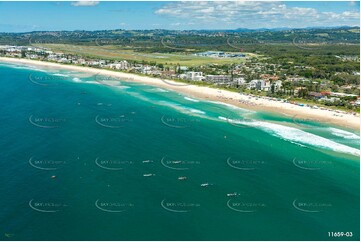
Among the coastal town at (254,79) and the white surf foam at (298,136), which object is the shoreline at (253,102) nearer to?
the coastal town at (254,79)

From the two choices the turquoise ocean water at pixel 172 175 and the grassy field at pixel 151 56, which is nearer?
the turquoise ocean water at pixel 172 175

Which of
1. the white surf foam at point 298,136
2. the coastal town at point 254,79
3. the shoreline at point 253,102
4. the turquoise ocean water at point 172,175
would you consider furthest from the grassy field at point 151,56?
the white surf foam at point 298,136

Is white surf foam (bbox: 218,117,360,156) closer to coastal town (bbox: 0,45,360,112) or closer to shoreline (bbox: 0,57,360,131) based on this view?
shoreline (bbox: 0,57,360,131)

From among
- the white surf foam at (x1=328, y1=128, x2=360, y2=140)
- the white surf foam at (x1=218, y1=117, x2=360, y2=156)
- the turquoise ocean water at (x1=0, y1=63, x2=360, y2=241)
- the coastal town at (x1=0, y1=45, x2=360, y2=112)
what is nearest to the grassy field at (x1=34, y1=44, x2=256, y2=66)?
the coastal town at (x1=0, y1=45, x2=360, y2=112)

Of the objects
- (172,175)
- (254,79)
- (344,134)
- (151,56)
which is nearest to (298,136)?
(344,134)

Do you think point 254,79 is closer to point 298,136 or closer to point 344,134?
point 344,134

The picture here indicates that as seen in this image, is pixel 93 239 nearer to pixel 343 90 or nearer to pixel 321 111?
pixel 321 111
